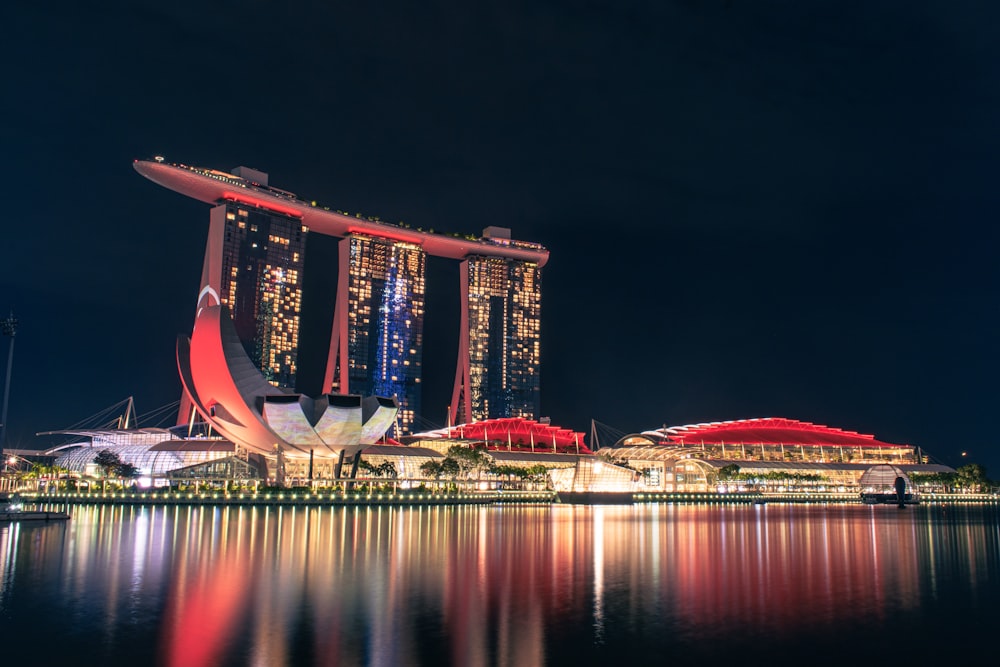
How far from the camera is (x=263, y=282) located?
129m

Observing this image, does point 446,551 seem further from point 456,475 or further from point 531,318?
point 531,318

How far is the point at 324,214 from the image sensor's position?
138 m

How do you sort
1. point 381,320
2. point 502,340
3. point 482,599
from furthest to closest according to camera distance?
point 502,340 → point 381,320 → point 482,599

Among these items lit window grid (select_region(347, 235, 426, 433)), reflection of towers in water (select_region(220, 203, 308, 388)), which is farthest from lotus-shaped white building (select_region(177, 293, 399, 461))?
lit window grid (select_region(347, 235, 426, 433))

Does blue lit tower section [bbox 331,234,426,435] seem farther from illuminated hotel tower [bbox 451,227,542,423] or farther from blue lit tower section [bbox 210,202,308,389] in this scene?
blue lit tower section [bbox 210,202,308,389]

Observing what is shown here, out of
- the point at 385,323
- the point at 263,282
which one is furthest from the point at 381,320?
the point at 263,282

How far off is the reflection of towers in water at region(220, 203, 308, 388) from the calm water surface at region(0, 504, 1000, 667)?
89195 millimetres

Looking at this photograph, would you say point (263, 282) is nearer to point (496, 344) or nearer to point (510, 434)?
point (510, 434)

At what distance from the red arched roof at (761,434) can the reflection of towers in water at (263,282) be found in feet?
194

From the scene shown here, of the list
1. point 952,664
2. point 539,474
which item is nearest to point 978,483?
point 539,474

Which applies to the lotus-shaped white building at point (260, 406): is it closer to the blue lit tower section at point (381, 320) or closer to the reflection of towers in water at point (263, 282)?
the reflection of towers in water at point (263, 282)

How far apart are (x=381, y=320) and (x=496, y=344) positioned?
22699mm

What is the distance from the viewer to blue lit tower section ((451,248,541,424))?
15350 centimetres

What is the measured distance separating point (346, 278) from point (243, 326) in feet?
72.3
